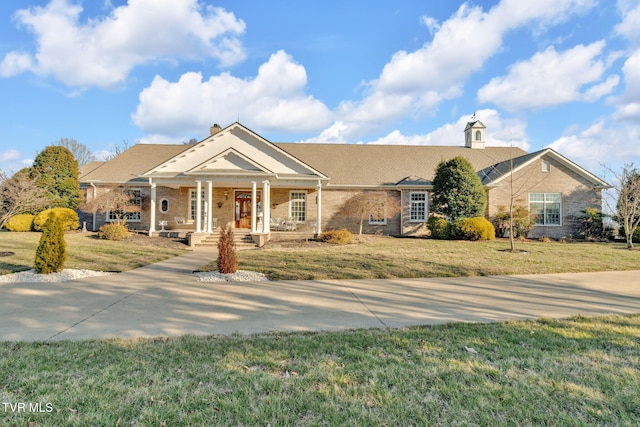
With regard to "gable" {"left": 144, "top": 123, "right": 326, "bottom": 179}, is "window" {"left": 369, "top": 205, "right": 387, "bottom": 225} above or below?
below

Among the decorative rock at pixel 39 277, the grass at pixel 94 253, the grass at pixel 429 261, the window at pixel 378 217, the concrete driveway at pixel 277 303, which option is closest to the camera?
the concrete driveway at pixel 277 303

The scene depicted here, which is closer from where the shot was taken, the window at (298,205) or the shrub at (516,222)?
the shrub at (516,222)

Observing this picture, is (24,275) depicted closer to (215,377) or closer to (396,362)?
(215,377)

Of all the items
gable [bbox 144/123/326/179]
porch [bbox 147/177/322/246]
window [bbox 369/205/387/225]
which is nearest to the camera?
gable [bbox 144/123/326/179]

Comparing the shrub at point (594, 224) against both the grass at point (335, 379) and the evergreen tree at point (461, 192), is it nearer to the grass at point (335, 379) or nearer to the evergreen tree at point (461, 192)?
the evergreen tree at point (461, 192)

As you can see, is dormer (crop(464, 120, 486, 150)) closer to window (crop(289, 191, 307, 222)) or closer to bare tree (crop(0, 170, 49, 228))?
window (crop(289, 191, 307, 222))

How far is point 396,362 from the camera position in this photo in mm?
3639

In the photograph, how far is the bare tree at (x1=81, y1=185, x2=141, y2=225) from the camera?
19.0 m

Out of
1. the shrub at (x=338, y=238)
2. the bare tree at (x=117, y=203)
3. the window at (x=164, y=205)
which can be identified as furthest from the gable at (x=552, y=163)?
the bare tree at (x=117, y=203)

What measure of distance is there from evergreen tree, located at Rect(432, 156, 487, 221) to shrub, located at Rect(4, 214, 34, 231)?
963 inches

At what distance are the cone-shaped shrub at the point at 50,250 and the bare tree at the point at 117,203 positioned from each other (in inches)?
444

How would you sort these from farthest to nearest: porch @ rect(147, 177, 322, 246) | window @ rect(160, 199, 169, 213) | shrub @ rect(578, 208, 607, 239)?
1. window @ rect(160, 199, 169, 213)
2. porch @ rect(147, 177, 322, 246)
3. shrub @ rect(578, 208, 607, 239)

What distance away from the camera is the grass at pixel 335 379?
2.64 metres

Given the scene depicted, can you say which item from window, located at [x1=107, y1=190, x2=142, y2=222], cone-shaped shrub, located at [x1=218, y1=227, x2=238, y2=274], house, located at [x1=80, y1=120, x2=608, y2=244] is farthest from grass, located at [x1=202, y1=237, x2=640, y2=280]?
window, located at [x1=107, y1=190, x2=142, y2=222]
